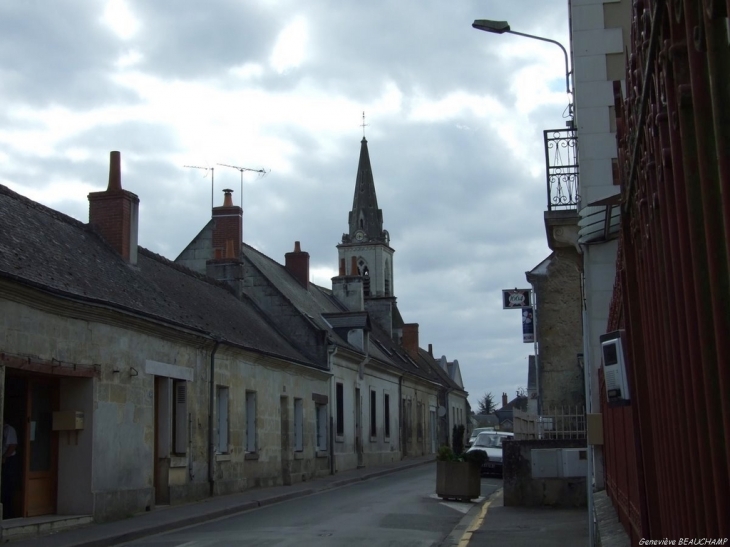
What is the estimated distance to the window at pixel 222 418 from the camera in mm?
22016

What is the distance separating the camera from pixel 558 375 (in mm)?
20609

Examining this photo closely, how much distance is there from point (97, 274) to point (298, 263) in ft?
78.6

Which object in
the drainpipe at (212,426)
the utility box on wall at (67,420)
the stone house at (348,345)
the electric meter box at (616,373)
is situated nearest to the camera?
the electric meter box at (616,373)

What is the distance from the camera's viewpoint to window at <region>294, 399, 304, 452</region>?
92.6 feet

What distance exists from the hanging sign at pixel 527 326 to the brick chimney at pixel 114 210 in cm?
1518

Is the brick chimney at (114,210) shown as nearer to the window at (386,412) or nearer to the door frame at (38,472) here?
the door frame at (38,472)

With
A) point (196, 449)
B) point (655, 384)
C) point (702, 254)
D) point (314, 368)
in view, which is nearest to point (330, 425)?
point (314, 368)

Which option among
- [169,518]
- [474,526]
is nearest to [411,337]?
[169,518]

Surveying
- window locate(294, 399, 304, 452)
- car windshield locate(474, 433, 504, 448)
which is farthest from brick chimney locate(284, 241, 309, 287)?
car windshield locate(474, 433, 504, 448)

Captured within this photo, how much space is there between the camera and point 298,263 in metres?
41.4

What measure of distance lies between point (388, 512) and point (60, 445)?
582 centimetres

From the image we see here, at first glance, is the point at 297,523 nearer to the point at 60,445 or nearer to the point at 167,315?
the point at 60,445

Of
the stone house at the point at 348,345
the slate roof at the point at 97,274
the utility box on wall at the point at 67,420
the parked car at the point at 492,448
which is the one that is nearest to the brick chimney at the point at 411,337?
the stone house at the point at 348,345

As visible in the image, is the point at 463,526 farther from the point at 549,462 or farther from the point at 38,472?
the point at 38,472
